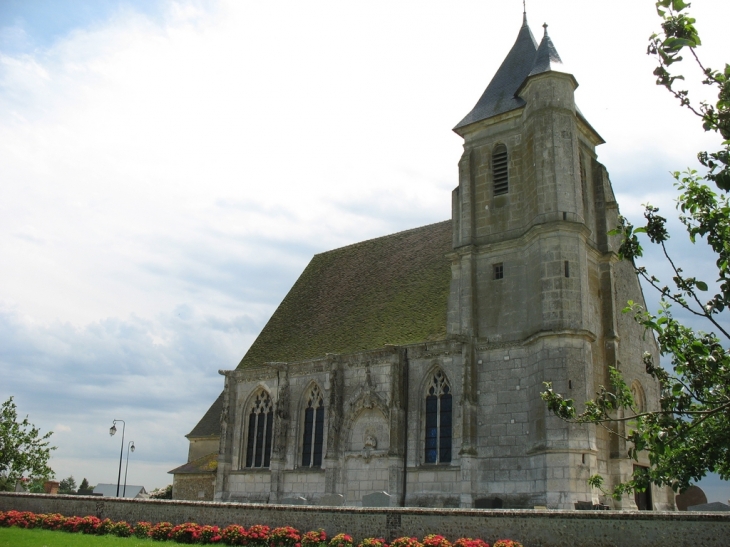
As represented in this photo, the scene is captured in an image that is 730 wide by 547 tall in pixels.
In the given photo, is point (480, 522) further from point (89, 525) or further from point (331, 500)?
point (89, 525)

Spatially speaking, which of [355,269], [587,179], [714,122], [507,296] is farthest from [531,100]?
[714,122]

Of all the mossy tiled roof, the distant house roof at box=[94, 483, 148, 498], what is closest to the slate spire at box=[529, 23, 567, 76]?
the mossy tiled roof

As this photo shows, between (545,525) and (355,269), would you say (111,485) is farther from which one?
(545,525)

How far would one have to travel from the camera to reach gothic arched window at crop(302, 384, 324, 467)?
29.6 metres

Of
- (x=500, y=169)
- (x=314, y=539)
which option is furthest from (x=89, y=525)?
(x=500, y=169)

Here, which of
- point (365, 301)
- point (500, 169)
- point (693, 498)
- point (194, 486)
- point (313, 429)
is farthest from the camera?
point (194, 486)

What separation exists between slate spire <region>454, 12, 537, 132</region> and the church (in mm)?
79

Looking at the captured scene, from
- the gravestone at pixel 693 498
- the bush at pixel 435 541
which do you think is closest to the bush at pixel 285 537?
the bush at pixel 435 541

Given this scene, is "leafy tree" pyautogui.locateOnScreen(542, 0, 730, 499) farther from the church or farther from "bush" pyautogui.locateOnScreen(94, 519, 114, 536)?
"bush" pyautogui.locateOnScreen(94, 519, 114, 536)

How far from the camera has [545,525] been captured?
14.4 metres

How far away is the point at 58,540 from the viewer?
19984 mm

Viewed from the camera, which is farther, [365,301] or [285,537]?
[365,301]

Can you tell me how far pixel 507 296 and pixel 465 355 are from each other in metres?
2.76

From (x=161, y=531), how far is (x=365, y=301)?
584 inches
